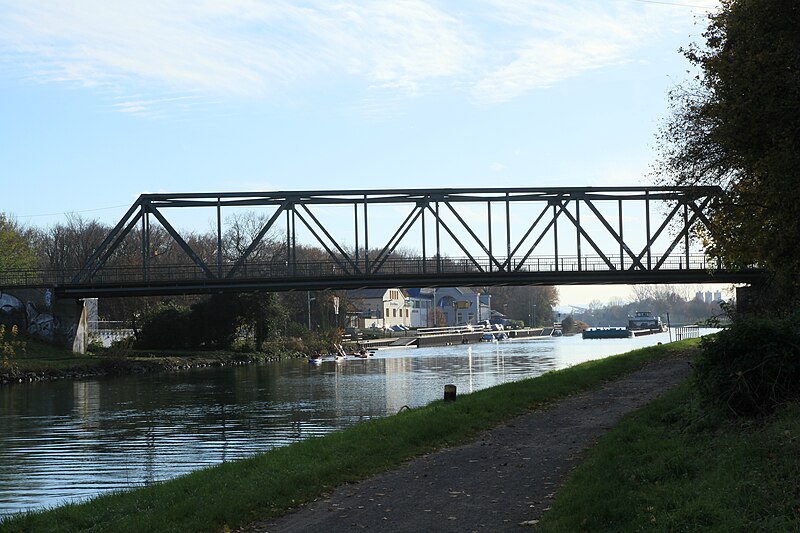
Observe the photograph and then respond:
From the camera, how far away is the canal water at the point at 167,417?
79.5ft

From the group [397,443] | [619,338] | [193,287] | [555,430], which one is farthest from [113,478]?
[619,338]

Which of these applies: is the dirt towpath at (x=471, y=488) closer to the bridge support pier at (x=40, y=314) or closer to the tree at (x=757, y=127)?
the tree at (x=757, y=127)

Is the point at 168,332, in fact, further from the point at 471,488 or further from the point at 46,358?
the point at 471,488

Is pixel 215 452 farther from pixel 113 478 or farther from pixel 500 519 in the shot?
pixel 500 519

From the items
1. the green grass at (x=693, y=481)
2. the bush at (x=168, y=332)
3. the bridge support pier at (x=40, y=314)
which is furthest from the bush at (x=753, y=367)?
the bush at (x=168, y=332)

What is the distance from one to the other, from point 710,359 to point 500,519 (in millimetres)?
6547

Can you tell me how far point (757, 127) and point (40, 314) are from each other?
64949mm

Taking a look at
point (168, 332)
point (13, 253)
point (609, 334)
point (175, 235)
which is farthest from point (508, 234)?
point (609, 334)

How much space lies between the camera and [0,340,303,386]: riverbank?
62.6 m

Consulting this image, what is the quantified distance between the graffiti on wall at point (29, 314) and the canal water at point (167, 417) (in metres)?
11.4

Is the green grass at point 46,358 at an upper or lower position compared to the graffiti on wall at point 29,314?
lower

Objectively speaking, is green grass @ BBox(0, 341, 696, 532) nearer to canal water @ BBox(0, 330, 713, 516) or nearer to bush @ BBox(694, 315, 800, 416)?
canal water @ BBox(0, 330, 713, 516)

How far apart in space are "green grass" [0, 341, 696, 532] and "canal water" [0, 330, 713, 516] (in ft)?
14.4

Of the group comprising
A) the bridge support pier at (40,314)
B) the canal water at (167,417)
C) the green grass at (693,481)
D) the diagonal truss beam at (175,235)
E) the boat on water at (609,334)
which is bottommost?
the canal water at (167,417)
